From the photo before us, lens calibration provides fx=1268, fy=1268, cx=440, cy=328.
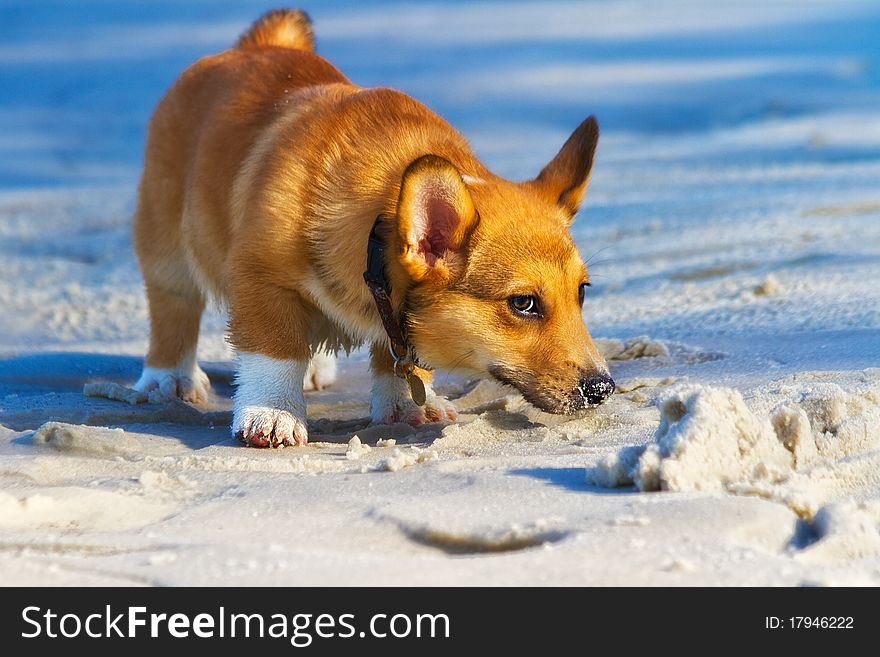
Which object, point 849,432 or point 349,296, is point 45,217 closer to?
point 349,296

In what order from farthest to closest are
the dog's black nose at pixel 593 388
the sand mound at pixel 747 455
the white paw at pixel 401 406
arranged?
the white paw at pixel 401 406
the dog's black nose at pixel 593 388
the sand mound at pixel 747 455

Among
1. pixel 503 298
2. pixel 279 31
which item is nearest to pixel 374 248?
pixel 503 298

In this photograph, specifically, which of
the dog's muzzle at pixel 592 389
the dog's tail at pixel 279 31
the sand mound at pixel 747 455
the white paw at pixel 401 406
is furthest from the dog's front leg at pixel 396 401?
the dog's tail at pixel 279 31

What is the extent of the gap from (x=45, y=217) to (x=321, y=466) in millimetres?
8624

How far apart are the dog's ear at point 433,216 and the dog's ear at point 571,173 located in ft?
1.77

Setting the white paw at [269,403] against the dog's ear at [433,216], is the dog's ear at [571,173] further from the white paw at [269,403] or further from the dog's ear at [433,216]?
the white paw at [269,403]

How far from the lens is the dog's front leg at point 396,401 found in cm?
507

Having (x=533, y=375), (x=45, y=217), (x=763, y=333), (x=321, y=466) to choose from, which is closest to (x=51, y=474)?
(x=321, y=466)

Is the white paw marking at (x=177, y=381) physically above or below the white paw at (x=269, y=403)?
above

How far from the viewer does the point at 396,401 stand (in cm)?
515

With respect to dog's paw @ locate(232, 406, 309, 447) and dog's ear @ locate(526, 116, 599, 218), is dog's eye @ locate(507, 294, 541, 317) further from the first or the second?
dog's paw @ locate(232, 406, 309, 447)

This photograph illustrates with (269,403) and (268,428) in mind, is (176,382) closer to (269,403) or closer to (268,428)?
(269,403)

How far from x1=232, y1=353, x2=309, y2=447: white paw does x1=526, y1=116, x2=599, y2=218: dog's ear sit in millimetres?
1135

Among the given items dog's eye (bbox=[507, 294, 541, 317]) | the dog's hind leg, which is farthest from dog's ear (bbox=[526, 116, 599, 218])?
the dog's hind leg
